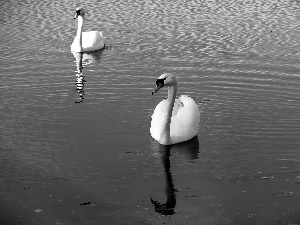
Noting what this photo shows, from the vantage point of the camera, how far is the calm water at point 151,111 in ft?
52.9

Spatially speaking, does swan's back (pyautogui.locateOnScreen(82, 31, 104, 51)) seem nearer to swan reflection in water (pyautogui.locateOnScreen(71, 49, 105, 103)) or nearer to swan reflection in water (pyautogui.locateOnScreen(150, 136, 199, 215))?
swan reflection in water (pyautogui.locateOnScreen(71, 49, 105, 103))

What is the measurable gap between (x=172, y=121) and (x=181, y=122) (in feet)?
0.95

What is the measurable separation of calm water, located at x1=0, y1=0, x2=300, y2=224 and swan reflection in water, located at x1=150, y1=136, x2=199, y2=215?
57 millimetres

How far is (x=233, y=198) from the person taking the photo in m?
15.7

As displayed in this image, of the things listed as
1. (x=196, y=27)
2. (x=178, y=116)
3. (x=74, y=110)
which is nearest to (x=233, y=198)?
(x=178, y=116)

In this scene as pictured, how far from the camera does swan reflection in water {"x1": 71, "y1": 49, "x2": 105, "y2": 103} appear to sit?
80.5 feet

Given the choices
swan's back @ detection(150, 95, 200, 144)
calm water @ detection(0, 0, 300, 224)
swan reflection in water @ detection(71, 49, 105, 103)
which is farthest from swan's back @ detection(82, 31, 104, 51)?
swan's back @ detection(150, 95, 200, 144)

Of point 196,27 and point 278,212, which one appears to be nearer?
point 278,212

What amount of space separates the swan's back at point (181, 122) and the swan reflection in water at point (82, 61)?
14.9ft

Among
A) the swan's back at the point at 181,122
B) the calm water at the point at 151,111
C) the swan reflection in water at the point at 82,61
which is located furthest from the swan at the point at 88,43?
the swan's back at the point at 181,122

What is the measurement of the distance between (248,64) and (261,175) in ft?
34.8

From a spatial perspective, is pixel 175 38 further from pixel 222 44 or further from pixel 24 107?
pixel 24 107

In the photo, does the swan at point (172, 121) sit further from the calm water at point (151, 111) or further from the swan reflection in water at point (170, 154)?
the calm water at point (151, 111)

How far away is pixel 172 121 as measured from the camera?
1975 centimetres
